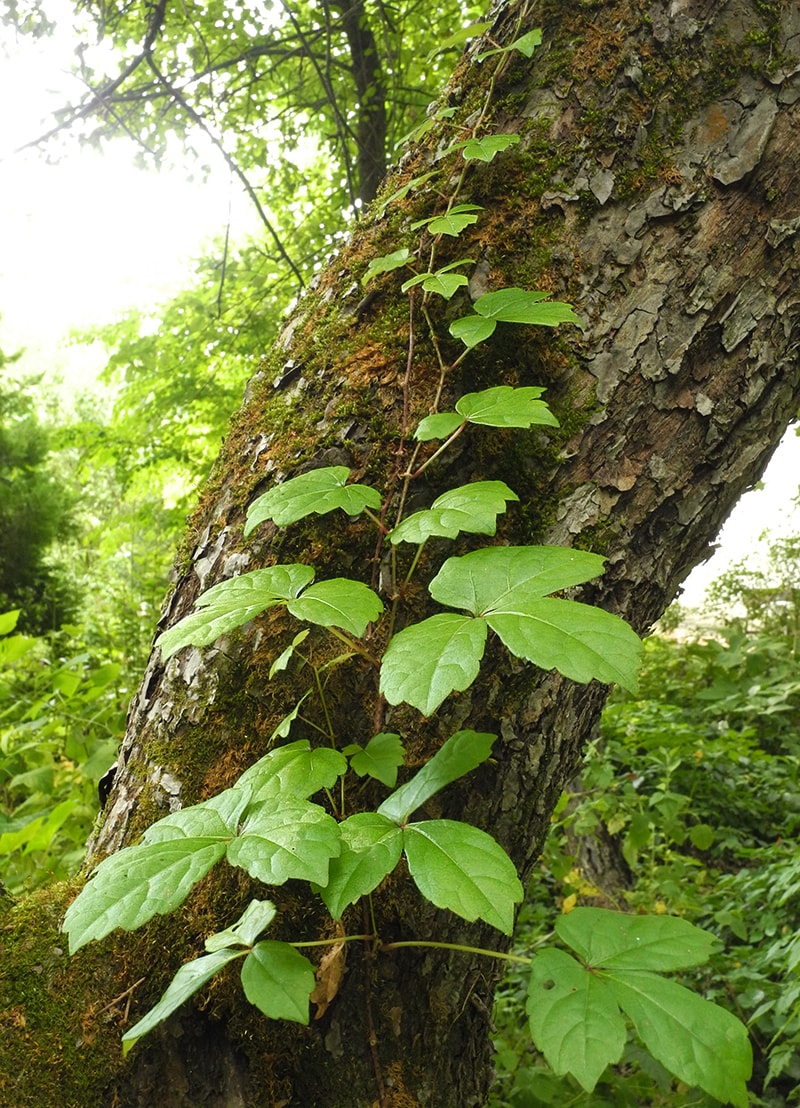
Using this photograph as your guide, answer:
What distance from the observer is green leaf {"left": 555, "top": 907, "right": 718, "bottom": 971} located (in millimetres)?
815

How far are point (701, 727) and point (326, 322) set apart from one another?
3952 mm

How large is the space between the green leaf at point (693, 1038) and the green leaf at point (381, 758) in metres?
0.34

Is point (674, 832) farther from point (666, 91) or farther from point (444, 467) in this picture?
point (666, 91)

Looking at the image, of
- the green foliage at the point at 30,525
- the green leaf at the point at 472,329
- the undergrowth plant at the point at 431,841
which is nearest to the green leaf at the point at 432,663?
the undergrowth plant at the point at 431,841

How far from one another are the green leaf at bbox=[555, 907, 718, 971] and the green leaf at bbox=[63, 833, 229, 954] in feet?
1.35

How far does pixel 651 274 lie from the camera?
46.4 inches

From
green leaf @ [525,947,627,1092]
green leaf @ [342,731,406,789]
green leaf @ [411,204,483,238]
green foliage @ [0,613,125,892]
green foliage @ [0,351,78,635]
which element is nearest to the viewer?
green leaf @ [525,947,627,1092]

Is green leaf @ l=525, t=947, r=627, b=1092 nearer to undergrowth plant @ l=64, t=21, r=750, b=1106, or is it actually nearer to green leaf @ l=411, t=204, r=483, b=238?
undergrowth plant @ l=64, t=21, r=750, b=1106

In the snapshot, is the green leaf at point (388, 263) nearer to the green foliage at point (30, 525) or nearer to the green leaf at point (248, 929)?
the green leaf at point (248, 929)

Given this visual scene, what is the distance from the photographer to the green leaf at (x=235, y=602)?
894 millimetres

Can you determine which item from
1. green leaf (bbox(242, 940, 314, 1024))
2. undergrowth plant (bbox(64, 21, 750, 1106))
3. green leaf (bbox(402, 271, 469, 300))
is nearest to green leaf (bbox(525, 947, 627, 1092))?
undergrowth plant (bbox(64, 21, 750, 1106))

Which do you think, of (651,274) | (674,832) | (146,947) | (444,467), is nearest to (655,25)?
(651,274)

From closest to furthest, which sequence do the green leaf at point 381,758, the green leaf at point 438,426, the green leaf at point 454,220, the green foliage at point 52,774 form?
the green leaf at point 381,758, the green leaf at point 438,426, the green leaf at point 454,220, the green foliage at point 52,774

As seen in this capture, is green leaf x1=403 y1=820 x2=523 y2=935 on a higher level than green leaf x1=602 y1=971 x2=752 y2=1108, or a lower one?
higher
